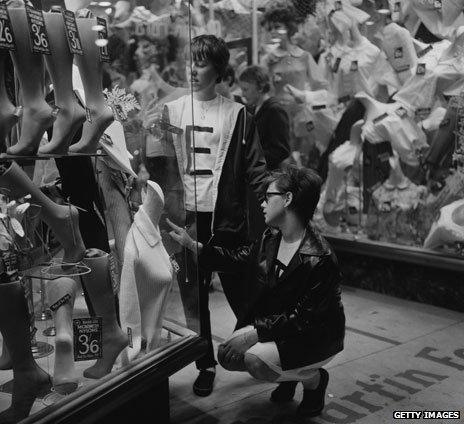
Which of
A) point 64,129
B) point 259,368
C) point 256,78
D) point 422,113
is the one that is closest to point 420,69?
point 422,113

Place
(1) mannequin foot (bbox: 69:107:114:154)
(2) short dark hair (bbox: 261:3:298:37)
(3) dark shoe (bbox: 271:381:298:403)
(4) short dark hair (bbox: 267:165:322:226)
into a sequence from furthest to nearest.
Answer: (2) short dark hair (bbox: 261:3:298:37)
(3) dark shoe (bbox: 271:381:298:403)
(4) short dark hair (bbox: 267:165:322:226)
(1) mannequin foot (bbox: 69:107:114:154)

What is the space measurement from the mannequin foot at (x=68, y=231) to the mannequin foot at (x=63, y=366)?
0.25 metres

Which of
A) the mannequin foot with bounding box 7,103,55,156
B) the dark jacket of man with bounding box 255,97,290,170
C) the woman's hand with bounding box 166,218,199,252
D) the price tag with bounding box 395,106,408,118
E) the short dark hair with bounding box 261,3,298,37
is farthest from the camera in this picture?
the short dark hair with bounding box 261,3,298,37

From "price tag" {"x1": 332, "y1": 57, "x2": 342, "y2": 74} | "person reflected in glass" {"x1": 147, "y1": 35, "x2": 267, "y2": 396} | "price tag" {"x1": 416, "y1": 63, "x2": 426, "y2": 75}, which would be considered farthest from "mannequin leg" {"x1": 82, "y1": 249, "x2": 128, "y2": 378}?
"price tag" {"x1": 332, "y1": 57, "x2": 342, "y2": 74}

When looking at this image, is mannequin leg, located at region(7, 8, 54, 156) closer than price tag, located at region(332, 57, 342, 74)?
Yes

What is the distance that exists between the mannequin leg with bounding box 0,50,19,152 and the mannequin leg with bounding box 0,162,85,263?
10cm

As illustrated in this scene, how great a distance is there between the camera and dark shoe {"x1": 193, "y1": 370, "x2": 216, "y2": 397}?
291cm

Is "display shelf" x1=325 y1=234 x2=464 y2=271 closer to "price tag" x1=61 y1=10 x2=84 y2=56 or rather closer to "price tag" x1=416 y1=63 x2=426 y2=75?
"price tag" x1=416 y1=63 x2=426 y2=75

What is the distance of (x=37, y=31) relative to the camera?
1.73 metres

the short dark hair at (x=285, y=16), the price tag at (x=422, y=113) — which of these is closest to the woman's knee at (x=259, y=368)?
the price tag at (x=422, y=113)

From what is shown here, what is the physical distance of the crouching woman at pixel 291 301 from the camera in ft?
8.00

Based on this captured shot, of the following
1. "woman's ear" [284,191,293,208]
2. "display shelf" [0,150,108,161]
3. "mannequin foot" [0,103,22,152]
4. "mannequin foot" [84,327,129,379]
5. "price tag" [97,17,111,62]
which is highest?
"price tag" [97,17,111,62]

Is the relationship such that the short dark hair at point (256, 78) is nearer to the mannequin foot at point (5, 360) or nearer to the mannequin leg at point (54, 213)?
the mannequin leg at point (54, 213)

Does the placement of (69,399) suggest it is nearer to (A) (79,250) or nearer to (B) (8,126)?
(A) (79,250)
